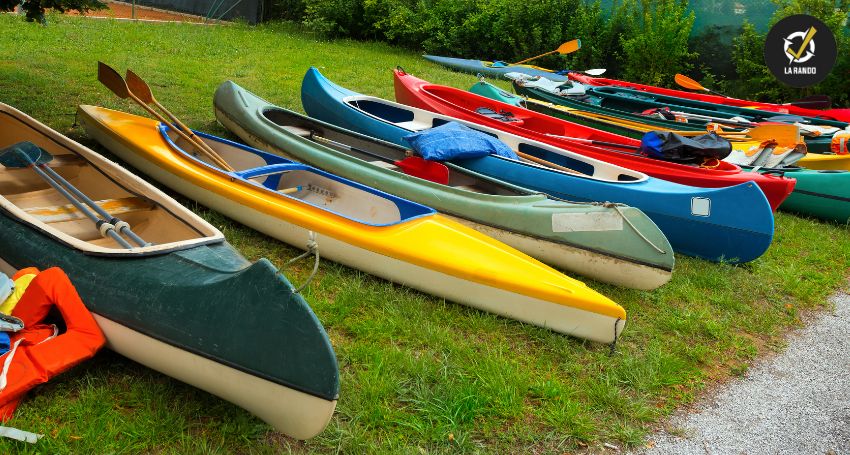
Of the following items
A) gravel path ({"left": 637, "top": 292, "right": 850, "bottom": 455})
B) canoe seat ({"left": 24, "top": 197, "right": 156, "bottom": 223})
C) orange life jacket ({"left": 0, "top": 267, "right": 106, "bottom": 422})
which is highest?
canoe seat ({"left": 24, "top": 197, "right": 156, "bottom": 223})

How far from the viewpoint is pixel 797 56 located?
10.9 metres

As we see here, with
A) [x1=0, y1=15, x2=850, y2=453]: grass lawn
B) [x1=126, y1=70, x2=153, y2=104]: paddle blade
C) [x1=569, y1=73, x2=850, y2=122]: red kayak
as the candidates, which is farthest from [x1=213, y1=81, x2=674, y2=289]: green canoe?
[x1=569, y1=73, x2=850, y2=122]: red kayak

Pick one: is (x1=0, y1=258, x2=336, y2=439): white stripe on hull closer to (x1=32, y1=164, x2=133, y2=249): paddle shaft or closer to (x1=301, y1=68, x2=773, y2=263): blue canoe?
(x1=32, y1=164, x2=133, y2=249): paddle shaft

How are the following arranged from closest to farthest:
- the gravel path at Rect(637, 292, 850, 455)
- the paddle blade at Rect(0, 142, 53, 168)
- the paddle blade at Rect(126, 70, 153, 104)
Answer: the gravel path at Rect(637, 292, 850, 455)
the paddle blade at Rect(0, 142, 53, 168)
the paddle blade at Rect(126, 70, 153, 104)

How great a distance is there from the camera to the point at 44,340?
2.70m

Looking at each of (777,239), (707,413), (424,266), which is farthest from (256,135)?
(777,239)

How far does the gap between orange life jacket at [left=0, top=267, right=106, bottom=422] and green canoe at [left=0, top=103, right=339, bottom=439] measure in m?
0.06

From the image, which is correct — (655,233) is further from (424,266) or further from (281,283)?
(281,283)

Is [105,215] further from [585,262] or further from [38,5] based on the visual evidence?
[38,5]

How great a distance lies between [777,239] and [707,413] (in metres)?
3.15

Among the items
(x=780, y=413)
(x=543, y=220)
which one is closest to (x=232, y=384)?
(x=543, y=220)

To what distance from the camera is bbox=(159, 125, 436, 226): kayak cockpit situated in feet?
13.8

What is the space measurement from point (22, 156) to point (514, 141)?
3.76m

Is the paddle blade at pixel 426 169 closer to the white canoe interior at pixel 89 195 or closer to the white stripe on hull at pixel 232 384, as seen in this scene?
the white canoe interior at pixel 89 195
